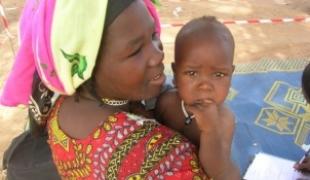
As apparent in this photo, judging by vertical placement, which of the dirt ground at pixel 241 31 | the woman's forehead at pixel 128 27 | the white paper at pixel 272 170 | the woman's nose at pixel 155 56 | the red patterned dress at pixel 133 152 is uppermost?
the woman's forehead at pixel 128 27

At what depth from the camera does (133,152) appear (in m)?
1.15

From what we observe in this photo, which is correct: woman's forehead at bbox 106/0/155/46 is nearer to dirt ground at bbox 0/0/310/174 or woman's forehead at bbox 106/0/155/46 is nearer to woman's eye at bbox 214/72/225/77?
woman's eye at bbox 214/72/225/77

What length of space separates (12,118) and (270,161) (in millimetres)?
1875

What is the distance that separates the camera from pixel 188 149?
3.96 ft

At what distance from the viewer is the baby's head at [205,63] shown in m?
1.41

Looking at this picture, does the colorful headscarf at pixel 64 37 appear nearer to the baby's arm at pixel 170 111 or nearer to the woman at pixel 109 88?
the woman at pixel 109 88

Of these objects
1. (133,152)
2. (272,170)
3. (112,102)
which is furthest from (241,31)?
(133,152)

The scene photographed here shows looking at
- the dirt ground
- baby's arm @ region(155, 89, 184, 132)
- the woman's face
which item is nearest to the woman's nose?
the woman's face

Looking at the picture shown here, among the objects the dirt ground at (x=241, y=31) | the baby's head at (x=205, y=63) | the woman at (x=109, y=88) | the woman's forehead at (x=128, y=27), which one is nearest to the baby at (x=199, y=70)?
the baby's head at (x=205, y=63)

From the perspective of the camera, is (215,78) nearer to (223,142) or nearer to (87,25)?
(223,142)

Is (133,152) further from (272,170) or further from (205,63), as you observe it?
(272,170)

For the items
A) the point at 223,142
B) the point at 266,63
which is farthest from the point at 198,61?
the point at 266,63

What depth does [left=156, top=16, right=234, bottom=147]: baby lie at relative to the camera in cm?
141

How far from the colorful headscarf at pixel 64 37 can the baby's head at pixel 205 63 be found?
21 cm
